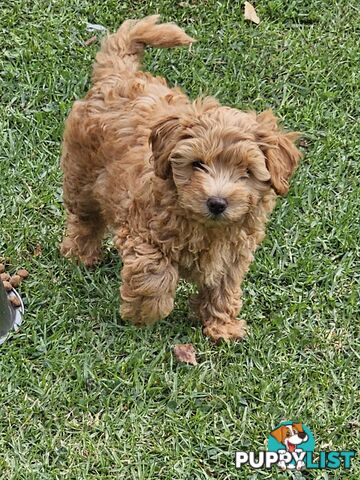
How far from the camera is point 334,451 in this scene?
4.60 metres

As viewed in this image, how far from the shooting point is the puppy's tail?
16.6 ft

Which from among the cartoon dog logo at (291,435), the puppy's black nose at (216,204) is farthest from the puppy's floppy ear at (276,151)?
the cartoon dog logo at (291,435)

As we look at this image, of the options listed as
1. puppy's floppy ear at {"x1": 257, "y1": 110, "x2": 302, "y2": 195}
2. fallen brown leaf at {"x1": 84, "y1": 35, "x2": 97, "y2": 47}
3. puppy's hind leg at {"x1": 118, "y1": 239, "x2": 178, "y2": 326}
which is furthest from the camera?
fallen brown leaf at {"x1": 84, "y1": 35, "x2": 97, "y2": 47}

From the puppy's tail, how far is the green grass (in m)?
1.26

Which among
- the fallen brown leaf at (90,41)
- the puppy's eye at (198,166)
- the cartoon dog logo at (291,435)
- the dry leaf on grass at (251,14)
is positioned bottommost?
the cartoon dog logo at (291,435)

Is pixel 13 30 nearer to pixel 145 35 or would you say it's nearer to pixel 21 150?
pixel 21 150

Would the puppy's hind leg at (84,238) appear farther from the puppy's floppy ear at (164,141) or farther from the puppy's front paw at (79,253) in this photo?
the puppy's floppy ear at (164,141)

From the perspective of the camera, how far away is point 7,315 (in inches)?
196

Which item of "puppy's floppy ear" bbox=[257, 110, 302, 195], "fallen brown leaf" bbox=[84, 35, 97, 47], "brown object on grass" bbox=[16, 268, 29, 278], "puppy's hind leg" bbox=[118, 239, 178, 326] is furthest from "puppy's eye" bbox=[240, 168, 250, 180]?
"fallen brown leaf" bbox=[84, 35, 97, 47]

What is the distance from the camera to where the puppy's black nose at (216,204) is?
400cm

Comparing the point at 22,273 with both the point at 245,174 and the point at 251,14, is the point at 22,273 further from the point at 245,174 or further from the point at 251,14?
the point at 251,14

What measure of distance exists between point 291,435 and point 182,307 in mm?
1157

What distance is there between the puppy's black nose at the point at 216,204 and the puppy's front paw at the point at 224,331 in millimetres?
1202

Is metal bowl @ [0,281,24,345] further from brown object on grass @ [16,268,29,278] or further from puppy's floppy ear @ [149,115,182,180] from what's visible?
puppy's floppy ear @ [149,115,182,180]
